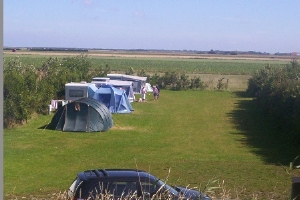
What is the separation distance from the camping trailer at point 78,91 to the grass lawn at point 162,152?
2548 mm

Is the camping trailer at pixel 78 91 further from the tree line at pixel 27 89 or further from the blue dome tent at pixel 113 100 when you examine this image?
the tree line at pixel 27 89

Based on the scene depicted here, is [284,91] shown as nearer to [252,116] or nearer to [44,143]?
[252,116]

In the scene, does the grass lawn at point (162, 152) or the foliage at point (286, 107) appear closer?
the grass lawn at point (162, 152)

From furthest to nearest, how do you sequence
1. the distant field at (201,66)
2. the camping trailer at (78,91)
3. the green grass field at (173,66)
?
1. the green grass field at (173,66)
2. the distant field at (201,66)
3. the camping trailer at (78,91)

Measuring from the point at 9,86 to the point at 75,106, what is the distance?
2.34m

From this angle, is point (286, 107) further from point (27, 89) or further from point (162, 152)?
point (27, 89)

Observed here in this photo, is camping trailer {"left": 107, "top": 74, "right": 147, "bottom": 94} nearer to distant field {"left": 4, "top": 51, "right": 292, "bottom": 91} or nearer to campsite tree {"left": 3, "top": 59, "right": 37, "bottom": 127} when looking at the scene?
distant field {"left": 4, "top": 51, "right": 292, "bottom": 91}

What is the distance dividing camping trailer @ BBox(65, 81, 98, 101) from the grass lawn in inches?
100

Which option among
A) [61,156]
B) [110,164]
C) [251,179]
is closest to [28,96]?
[61,156]

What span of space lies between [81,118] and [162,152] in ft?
15.7

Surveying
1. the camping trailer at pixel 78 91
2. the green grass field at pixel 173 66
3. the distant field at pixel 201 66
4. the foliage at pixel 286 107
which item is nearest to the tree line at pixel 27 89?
the camping trailer at pixel 78 91

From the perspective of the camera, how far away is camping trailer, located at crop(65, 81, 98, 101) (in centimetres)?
2291

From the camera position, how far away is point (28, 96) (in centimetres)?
1833

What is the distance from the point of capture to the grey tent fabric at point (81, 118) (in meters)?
16.8
